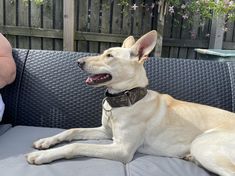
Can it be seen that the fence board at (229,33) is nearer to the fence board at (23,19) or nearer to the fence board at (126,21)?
the fence board at (126,21)

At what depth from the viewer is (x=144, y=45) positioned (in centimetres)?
242

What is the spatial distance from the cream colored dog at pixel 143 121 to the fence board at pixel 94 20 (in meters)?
2.52

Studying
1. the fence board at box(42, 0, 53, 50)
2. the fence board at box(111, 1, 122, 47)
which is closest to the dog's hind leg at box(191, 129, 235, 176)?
the fence board at box(111, 1, 122, 47)

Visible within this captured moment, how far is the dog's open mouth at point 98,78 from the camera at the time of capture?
2.30 meters

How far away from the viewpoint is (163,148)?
7.64ft

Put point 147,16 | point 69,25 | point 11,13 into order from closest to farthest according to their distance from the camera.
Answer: point 69,25 → point 11,13 → point 147,16

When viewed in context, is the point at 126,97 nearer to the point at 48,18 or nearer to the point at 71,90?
the point at 71,90

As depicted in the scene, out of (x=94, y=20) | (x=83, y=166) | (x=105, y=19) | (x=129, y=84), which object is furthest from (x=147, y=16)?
(x=83, y=166)

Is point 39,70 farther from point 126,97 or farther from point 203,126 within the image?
point 203,126

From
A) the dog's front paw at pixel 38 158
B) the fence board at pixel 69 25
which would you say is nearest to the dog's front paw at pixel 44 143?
the dog's front paw at pixel 38 158

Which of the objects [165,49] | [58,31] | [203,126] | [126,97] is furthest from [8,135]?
[165,49]

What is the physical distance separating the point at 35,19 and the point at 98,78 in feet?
9.27

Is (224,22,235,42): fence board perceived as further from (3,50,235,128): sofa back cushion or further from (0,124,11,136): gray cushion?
(0,124,11,136): gray cushion

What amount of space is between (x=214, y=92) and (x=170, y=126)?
0.58 metres
